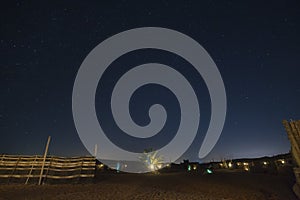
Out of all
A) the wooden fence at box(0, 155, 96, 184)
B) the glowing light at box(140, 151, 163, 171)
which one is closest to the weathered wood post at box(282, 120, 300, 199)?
the wooden fence at box(0, 155, 96, 184)

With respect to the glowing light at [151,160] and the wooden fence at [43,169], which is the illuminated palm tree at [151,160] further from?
the wooden fence at [43,169]

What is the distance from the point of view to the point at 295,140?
9.41 m

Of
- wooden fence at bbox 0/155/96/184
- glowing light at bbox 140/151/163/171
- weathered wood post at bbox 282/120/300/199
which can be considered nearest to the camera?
weathered wood post at bbox 282/120/300/199

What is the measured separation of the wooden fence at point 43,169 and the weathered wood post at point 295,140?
12.2 meters

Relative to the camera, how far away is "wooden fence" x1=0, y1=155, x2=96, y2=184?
1150cm

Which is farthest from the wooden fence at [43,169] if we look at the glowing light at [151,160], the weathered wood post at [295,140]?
the glowing light at [151,160]

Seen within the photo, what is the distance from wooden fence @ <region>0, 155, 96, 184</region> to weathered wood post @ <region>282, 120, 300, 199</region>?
1221 centimetres

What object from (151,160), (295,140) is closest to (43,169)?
(295,140)

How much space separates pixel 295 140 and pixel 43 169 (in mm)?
15691

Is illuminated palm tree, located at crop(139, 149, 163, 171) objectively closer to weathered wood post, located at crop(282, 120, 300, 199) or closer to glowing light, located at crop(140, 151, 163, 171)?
glowing light, located at crop(140, 151, 163, 171)

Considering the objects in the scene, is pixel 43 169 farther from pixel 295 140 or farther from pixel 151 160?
pixel 151 160

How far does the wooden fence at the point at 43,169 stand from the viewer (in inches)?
453

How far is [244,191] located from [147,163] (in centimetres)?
2972

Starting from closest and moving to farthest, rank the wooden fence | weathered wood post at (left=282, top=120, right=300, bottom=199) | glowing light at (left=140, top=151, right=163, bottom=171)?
weathered wood post at (left=282, top=120, right=300, bottom=199)
the wooden fence
glowing light at (left=140, top=151, right=163, bottom=171)
